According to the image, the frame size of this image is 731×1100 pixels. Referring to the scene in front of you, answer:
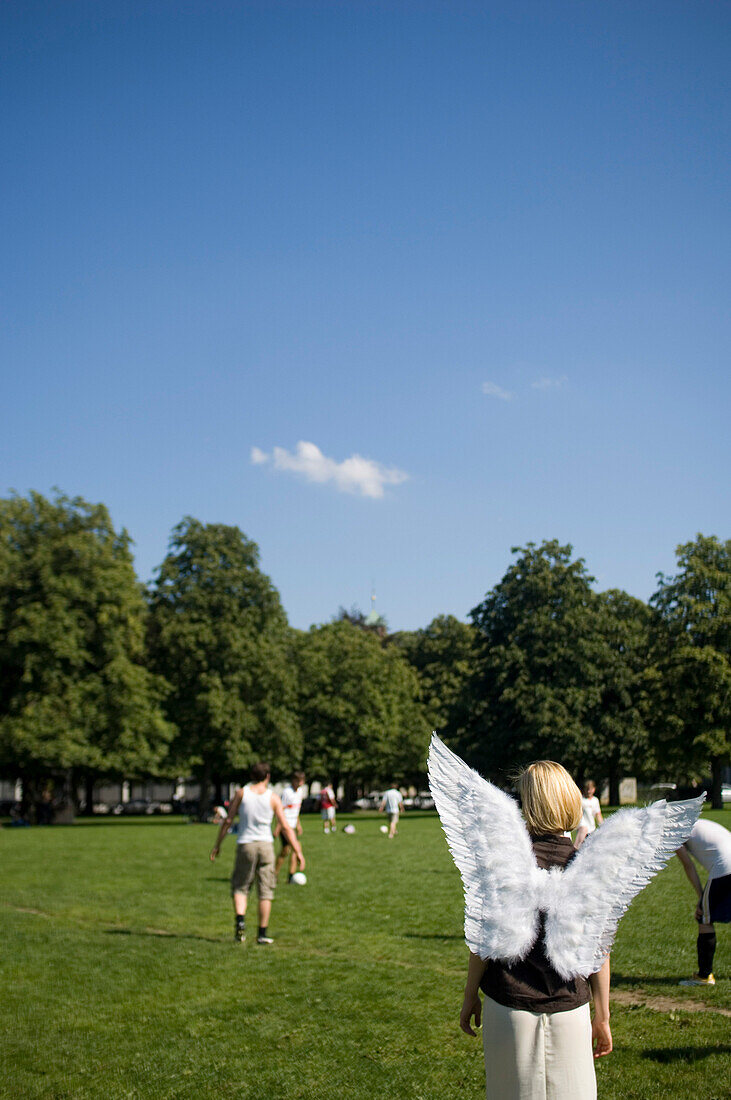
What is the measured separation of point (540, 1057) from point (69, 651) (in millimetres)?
45681

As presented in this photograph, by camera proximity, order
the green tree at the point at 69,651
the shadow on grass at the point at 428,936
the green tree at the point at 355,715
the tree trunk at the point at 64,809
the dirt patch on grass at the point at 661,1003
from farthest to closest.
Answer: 1. the green tree at the point at 355,715
2. the tree trunk at the point at 64,809
3. the green tree at the point at 69,651
4. the shadow on grass at the point at 428,936
5. the dirt patch on grass at the point at 661,1003

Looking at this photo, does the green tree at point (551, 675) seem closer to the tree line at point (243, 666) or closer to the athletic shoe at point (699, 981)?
the tree line at point (243, 666)

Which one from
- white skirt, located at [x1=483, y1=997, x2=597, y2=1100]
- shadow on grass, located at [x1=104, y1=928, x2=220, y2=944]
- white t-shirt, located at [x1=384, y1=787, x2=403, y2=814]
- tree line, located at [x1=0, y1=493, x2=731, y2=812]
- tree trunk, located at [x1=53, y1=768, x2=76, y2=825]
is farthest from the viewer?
tree trunk, located at [x1=53, y1=768, x2=76, y2=825]

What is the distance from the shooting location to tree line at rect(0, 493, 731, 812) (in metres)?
47.4

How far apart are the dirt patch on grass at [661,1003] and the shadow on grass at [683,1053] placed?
3.91 ft

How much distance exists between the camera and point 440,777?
4.44m

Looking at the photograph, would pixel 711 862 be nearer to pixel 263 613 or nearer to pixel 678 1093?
pixel 678 1093

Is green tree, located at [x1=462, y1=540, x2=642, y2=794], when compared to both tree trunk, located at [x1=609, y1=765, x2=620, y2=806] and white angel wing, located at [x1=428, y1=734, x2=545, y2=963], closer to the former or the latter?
tree trunk, located at [x1=609, y1=765, x2=620, y2=806]

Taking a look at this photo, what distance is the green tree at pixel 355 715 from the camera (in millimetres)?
63812

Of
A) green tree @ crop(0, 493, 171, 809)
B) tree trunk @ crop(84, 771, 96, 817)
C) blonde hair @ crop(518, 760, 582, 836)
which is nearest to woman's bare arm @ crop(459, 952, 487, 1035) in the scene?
blonde hair @ crop(518, 760, 582, 836)

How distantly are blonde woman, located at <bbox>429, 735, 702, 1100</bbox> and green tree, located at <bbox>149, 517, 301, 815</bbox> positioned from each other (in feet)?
161

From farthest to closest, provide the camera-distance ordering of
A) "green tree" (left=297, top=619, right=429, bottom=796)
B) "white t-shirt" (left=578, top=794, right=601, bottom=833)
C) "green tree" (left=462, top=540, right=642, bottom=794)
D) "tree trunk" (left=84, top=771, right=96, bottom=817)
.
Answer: "green tree" (left=297, top=619, right=429, bottom=796) < "tree trunk" (left=84, top=771, right=96, bottom=817) < "green tree" (left=462, top=540, right=642, bottom=794) < "white t-shirt" (left=578, top=794, right=601, bottom=833)

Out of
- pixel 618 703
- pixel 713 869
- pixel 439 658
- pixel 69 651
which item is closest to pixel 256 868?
pixel 713 869

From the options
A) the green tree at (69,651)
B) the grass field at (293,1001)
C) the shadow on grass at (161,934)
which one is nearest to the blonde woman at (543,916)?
the grass field at (293,1001)
